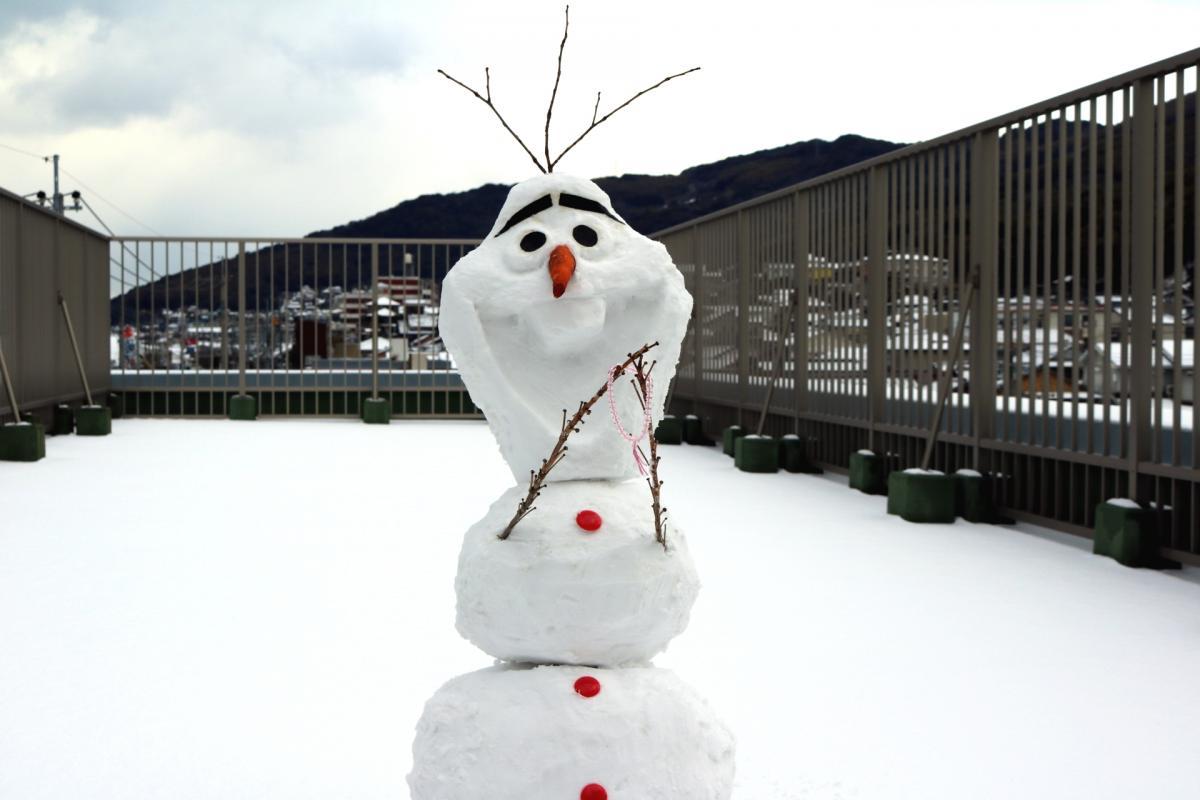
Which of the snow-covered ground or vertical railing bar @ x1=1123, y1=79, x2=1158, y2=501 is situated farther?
vertical railing bar @ x1=1123, y1=79, x2=1158, y2=501

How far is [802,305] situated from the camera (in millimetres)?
10000

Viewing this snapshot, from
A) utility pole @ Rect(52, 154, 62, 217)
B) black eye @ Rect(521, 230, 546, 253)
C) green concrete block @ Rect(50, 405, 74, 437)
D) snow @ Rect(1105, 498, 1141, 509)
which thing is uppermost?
utility pole @ Rect(52, 154, 62, 217)

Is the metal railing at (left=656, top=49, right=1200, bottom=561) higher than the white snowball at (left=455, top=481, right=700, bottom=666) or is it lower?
higher

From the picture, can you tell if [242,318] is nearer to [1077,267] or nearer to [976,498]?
[976,498]

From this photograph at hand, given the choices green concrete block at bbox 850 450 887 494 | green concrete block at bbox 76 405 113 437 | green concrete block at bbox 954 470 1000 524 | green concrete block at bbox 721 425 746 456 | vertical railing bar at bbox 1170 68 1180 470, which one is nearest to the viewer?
vertical railing bar at bbox 1170 68 1180 470

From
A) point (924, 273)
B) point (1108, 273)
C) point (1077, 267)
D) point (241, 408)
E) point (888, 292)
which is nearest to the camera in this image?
point (1108, 273)

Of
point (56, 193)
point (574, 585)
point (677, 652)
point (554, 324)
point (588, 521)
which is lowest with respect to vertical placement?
point (677, 652)

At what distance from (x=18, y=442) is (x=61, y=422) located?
2.98 meters

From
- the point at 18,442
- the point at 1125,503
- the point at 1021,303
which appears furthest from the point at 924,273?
the point at 18,442

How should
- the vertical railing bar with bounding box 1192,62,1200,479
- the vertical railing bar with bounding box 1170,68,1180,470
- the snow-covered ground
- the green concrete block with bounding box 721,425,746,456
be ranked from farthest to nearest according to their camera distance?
the green concrete block with bounding box 721,425,746,456
the vertical railing bar with bounding box 1170,68,1180,470
the vertical railing bar with bounding box 1192,62,1200,479
the snow-covered ground

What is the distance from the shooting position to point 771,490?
28.2 feet

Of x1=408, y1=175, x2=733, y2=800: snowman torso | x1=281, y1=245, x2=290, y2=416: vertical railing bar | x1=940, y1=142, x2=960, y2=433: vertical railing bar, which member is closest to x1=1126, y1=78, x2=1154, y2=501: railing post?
x1=940, y1=142, x2=960, y2=433: vertical railing bar

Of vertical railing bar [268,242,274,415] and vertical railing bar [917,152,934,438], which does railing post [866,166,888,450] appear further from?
vertical railing bar [268,242,274,415]

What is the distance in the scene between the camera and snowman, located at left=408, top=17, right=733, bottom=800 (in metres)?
2.23
